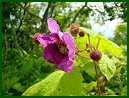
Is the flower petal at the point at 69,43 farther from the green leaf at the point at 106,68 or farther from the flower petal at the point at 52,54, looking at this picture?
the green leaf at the point at 106,68

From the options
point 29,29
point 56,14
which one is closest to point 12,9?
point 29,29

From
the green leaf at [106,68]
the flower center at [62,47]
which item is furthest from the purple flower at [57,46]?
the green leaf at [106,68]

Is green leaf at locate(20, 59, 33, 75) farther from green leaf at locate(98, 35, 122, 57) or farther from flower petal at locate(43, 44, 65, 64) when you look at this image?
flower petal at locate(43, 44, 65, 64)

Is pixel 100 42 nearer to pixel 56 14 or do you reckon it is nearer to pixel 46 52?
pixel 46 52

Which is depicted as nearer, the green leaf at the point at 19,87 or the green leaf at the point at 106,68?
the green leaf at the point at 106,68

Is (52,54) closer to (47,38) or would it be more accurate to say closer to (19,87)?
(47,38)

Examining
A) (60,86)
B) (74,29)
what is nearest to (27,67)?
(60,86)

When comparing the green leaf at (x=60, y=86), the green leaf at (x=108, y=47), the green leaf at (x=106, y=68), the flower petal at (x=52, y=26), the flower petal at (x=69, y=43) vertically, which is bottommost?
the green leaf at (x=60, y=86)

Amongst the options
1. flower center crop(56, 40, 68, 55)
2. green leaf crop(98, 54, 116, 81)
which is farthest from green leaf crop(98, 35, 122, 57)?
flower center crop(56, 40, 68, 55)
